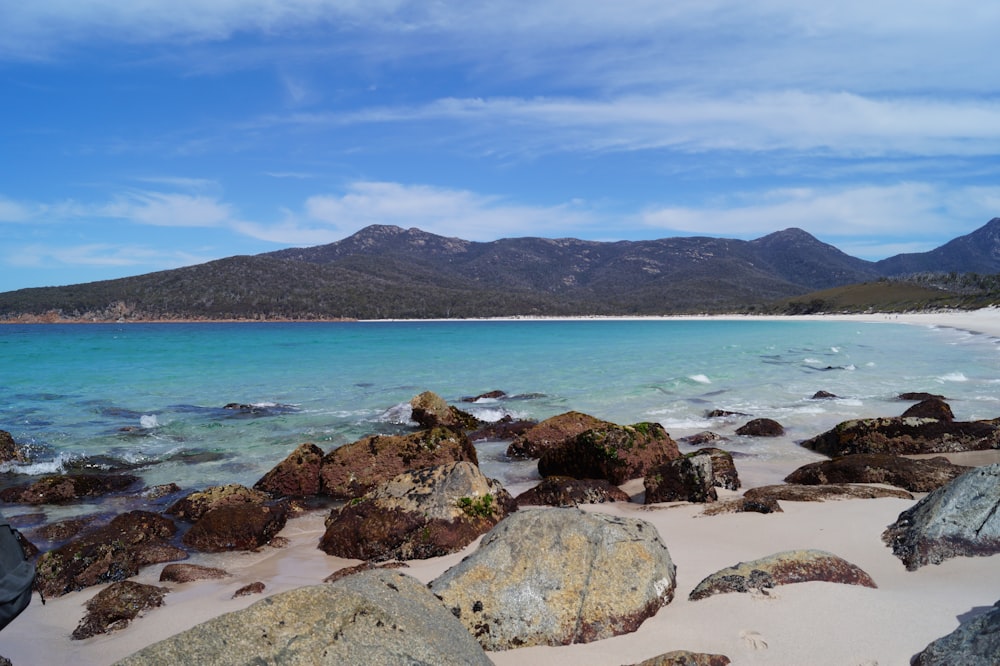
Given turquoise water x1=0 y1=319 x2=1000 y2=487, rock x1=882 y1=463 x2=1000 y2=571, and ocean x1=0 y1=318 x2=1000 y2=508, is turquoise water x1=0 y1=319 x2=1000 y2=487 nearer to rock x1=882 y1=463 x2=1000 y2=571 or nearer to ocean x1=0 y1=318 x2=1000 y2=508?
ocean x1=0 y1=318 x2=1000 y2=508

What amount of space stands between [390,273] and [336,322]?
142ft

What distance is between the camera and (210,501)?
923 cm

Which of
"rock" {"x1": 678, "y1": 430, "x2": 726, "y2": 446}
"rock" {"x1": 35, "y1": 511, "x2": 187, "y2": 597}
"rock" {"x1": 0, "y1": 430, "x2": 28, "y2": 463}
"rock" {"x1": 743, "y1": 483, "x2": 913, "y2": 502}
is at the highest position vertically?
"rock" {"x1": 0, "y1": 430, "x2": 28, "y2": 463}

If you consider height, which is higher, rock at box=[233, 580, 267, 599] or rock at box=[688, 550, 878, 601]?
rock at box=[688, 550, 878, 601]

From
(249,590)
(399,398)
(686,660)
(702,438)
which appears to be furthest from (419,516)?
(399,398)

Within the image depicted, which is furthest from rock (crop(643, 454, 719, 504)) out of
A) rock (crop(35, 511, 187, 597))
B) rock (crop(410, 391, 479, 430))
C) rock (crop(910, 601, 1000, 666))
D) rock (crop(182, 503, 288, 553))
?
rock (crop(410, 391, 479, 430))

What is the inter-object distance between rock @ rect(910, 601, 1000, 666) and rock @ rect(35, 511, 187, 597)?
779 centimetres

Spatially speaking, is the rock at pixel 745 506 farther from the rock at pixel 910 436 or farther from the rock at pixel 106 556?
the rock at pixel 106 556

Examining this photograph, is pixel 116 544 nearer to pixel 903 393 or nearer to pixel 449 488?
pixel 449 488

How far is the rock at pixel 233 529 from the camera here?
7.92m

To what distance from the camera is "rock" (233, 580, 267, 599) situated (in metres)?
6.30

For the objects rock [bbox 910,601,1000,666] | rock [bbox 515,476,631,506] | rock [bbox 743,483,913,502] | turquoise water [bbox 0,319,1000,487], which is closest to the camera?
rock [bbox 910,601,1000,666]

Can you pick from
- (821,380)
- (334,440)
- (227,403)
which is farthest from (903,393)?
(227,403)

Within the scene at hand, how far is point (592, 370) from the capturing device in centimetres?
2984
